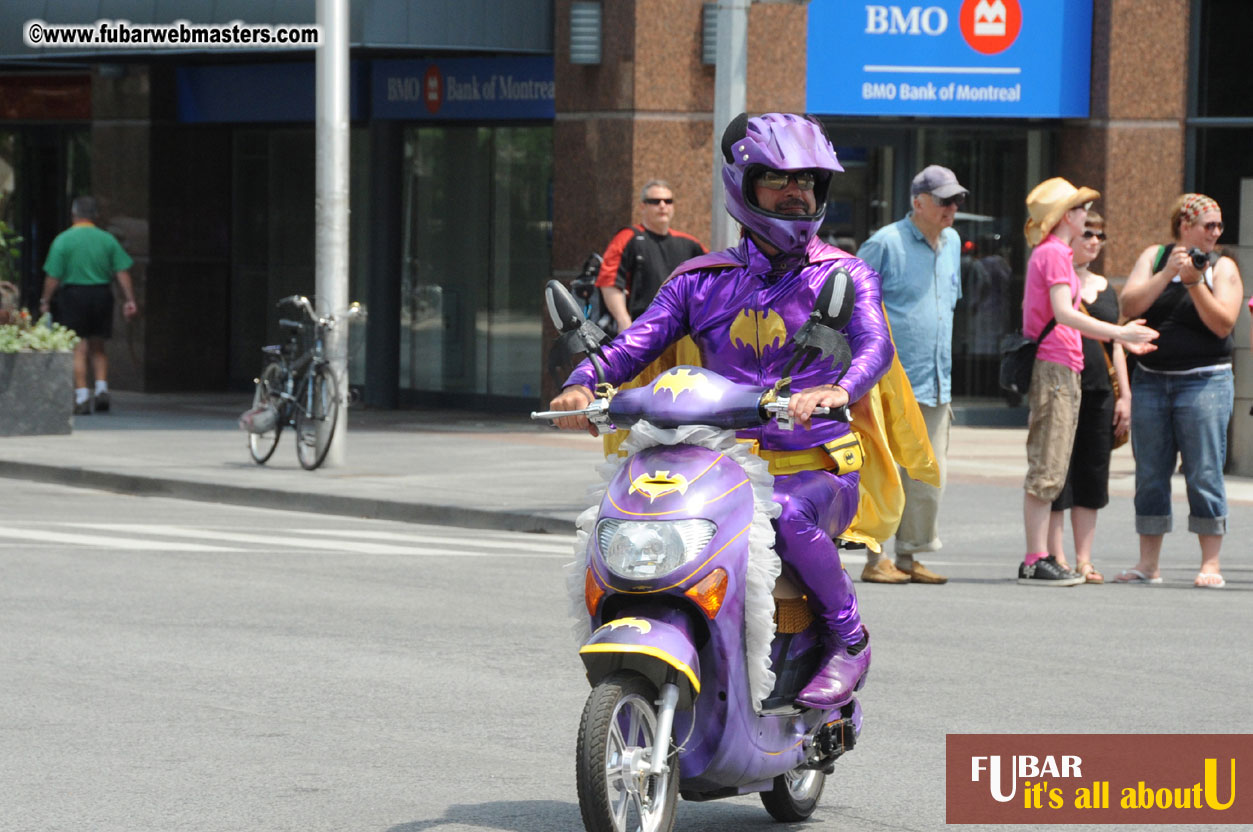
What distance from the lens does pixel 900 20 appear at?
736 inches

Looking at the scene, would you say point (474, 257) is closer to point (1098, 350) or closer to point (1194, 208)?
point (1098, 350)

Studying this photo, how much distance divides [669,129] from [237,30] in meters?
4.10

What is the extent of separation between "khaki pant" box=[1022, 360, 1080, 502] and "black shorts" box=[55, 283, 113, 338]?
1203 centimetres

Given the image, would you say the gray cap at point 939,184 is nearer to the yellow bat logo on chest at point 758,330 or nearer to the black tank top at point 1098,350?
the black tank top at point 1098,350

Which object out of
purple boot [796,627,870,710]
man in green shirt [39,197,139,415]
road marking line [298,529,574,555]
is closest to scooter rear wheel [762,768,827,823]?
purple boot [796,627,870,710]

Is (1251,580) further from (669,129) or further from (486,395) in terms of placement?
(486,395)

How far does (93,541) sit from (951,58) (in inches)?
386

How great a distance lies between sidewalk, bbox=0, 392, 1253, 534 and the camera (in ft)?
45.4

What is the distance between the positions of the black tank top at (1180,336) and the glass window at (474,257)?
33.7ft

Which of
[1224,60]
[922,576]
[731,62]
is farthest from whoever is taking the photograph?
[1224,60]

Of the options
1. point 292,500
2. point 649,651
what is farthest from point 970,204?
point 649,651

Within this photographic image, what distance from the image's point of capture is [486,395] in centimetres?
2097

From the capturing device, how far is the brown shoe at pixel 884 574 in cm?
1080

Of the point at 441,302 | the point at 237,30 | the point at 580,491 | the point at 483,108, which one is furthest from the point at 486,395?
the point at 580,491
